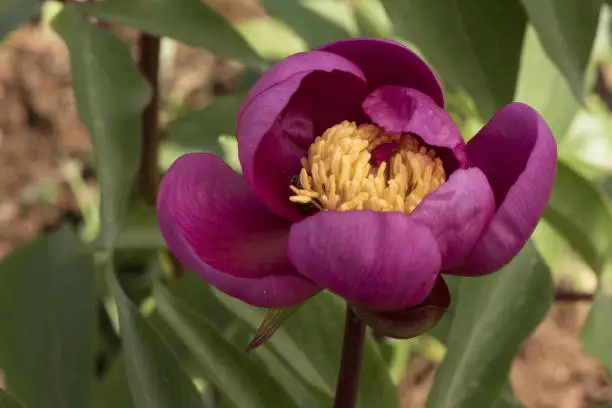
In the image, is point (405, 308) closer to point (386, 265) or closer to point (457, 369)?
point (386, 265)

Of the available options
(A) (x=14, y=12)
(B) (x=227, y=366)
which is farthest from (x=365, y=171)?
(A) (x=14, y=12)

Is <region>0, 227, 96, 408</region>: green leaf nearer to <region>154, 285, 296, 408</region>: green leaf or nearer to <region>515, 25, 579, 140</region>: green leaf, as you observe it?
<region>154, 285, 296, 408</region>: green leaf

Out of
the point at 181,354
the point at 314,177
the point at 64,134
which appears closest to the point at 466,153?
the point at 314,177

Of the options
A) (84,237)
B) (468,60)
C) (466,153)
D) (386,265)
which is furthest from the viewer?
(84,237)

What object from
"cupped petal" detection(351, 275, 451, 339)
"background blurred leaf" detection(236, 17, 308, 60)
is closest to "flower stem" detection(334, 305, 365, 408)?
A: "cupped petal" detection(351, 275, 451, 339)

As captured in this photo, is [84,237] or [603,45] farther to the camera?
[84,237]

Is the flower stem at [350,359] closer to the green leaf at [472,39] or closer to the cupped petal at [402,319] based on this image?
the cupped petal at [402,319]

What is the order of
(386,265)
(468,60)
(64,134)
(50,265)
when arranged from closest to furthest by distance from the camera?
(386,265)
(468,60)
(50,265)
(64,134)
